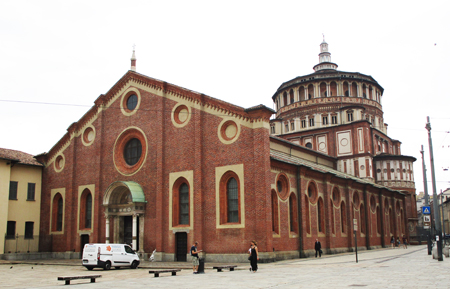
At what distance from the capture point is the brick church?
2795cm

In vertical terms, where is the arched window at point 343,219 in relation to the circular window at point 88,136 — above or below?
below

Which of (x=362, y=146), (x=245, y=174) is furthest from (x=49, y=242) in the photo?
(x=362, y=146)

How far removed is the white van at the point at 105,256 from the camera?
24.3 metres

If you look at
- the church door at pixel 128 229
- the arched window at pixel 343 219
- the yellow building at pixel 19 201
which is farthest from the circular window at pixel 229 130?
the yellow building at pixel 19 201

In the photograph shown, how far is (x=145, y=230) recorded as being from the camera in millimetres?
31719

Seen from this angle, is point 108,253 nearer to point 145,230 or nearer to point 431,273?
point 145,230

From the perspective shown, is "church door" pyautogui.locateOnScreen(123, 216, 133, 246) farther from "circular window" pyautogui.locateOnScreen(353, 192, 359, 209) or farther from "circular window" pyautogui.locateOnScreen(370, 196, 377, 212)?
"circular window" pyautogui.locateOnScreen(370, 196, 377, 212)

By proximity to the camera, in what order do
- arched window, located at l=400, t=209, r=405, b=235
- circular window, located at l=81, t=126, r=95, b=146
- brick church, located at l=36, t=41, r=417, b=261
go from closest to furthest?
brick church, located at l=36, t=41, r=417, b=261
circular window, located at l=81, t=126, r=95, b=146
arched window, located at l=400, t=209, r=405, b=235

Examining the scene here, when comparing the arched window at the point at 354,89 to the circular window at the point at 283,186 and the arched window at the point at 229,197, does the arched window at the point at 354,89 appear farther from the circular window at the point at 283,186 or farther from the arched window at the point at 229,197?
the arched window at the point at 229,197

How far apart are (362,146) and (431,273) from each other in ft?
115

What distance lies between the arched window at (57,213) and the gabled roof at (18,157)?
3.64 m

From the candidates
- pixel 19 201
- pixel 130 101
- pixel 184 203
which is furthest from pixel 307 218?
pixel 19 201

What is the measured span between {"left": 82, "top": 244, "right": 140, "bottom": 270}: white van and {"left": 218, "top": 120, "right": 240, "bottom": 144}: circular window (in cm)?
931

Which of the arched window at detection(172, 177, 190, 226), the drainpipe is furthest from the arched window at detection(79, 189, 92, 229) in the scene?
the drainpipe
